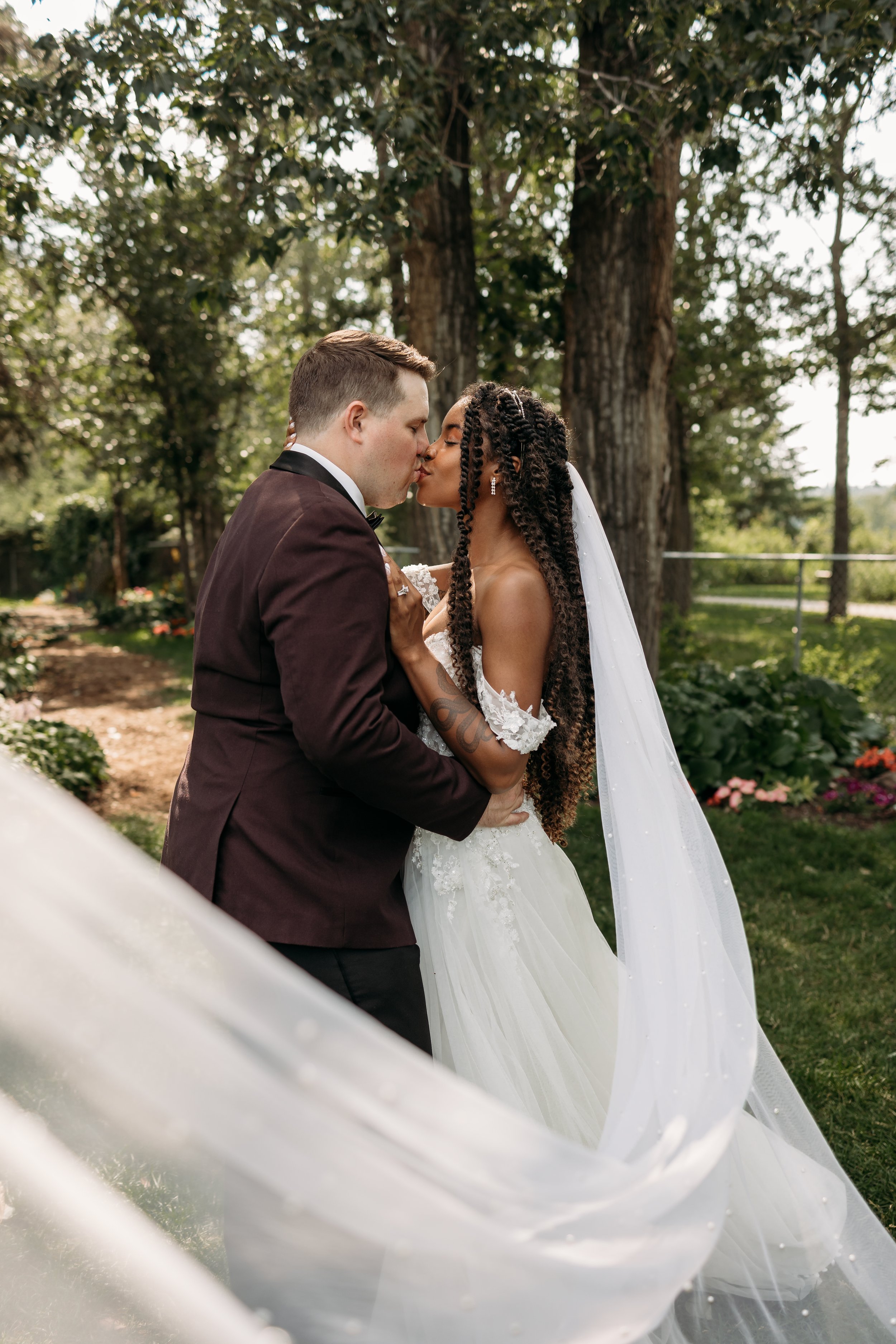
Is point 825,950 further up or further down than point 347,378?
further down

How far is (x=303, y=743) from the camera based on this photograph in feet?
6.02

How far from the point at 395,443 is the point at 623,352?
4.56 meters

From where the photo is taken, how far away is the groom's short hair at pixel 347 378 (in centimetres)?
212

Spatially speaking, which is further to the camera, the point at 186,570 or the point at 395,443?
the point at 186,570

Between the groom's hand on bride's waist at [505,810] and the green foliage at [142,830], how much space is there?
12.5ft

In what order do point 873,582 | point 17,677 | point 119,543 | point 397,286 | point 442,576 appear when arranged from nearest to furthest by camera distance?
point 442,576, point 397,286, point 17,677, point 873,582, point 119,543

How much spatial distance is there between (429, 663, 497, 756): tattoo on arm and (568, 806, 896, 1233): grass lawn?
2009 millimetres

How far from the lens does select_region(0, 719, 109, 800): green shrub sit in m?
6.67

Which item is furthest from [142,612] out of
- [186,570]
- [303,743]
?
[303,743]

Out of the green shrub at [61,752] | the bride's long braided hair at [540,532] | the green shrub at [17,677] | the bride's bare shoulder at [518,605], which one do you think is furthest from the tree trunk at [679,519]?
the bride's bare shoulder at [518,605]

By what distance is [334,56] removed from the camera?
186 inches

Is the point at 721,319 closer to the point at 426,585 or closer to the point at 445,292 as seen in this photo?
the point at 445,292

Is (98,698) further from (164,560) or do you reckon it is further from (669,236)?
(164,560)

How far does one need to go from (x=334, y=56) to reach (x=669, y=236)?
253 centimetres
